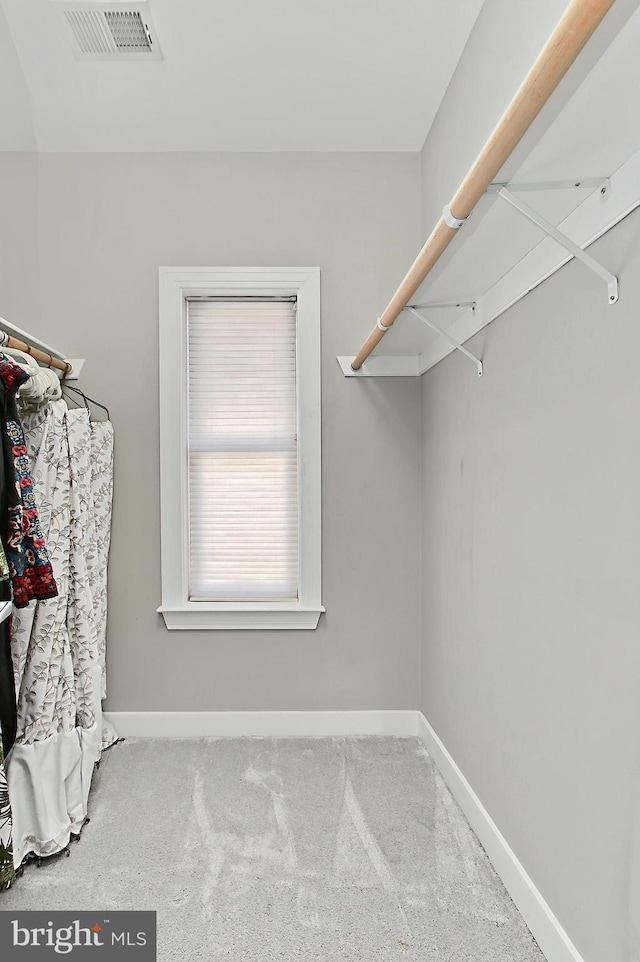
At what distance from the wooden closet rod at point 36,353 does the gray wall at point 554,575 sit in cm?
141

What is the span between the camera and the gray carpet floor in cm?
147

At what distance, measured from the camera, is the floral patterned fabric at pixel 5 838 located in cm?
153

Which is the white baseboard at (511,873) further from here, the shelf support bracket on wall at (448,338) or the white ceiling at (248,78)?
the white ceiling at (248,78)

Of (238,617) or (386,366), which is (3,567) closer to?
(238,617)

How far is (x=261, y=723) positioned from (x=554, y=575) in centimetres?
170

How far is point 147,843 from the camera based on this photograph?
1867 mm

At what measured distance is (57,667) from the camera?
191 centimetres

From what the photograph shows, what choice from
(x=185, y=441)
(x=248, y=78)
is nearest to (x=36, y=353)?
(x=185, y=441)

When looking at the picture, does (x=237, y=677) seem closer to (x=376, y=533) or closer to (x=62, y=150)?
(x=376, y=533)

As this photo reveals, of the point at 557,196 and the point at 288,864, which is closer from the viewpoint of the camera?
the point at 557,196

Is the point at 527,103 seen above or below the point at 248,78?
below

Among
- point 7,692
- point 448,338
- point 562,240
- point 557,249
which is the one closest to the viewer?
point 562,240

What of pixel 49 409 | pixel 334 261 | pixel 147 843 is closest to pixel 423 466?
pixel 334 261

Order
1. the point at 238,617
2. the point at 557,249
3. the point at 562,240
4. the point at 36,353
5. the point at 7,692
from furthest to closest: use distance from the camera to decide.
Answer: the point at 238,617
the point at 36,353
the point at 7,692
the point at 557,249
the point at 562,240
